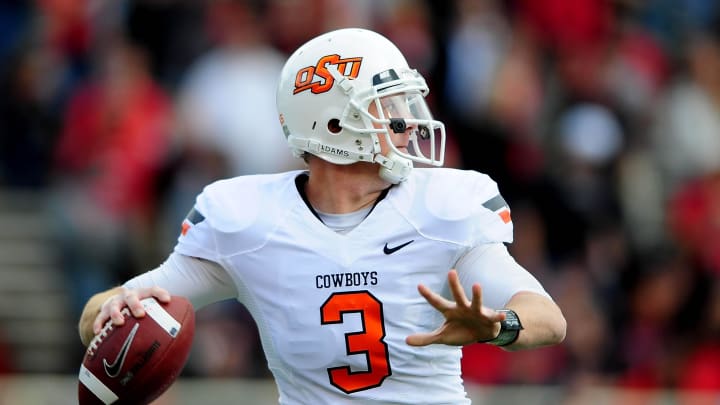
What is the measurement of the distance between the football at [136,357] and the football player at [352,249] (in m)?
0.04

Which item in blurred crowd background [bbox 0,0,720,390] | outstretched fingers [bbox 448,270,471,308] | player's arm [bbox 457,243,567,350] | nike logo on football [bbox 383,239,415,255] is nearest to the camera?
outstretched fingers [bbox 448,270,471,308]

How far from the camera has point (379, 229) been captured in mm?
4023

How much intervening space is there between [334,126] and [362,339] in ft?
2.22

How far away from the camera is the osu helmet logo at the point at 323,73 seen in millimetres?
4145

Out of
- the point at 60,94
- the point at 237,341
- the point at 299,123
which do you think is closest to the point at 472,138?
the point at 237,341

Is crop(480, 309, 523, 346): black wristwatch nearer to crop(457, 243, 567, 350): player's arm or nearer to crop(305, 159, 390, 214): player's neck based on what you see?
crop(457, 243, 567, 350): player's arm

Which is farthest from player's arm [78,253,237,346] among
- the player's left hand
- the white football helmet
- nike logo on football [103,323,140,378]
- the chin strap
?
the player's left hand

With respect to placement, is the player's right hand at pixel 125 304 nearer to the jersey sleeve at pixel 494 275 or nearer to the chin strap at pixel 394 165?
the chin strap at pixel 394 165

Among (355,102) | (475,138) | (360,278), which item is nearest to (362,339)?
(360,278)

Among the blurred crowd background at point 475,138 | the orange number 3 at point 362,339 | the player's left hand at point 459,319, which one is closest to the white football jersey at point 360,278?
the orange number 3 at point 362,339

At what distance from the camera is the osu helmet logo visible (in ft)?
13.6

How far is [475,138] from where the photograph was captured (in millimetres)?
8148

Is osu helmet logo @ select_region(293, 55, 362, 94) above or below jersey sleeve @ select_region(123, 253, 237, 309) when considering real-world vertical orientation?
above

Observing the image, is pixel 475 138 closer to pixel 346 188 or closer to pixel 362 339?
pixel 346 188
